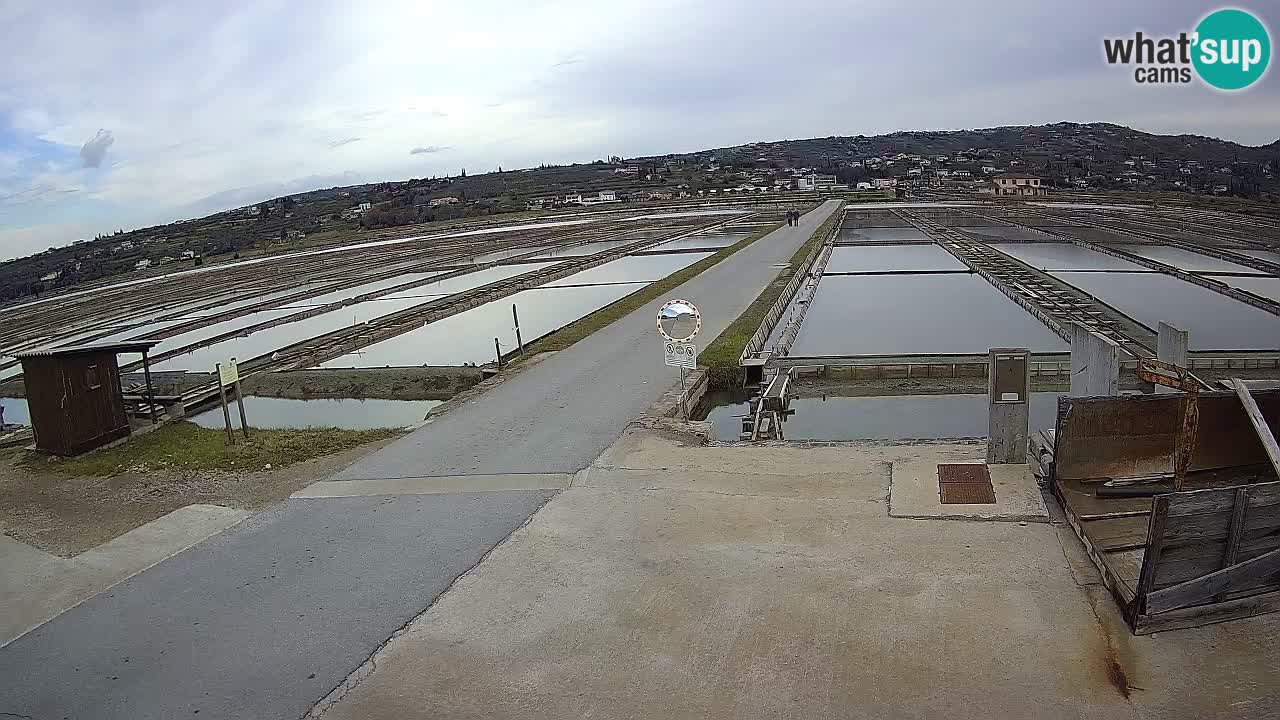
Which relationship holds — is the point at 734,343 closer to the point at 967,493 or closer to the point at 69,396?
the point at 967,493

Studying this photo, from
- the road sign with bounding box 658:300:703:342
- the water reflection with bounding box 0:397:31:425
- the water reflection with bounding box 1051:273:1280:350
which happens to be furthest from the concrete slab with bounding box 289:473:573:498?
the water reflection with bounding box 1051:273:1280:350

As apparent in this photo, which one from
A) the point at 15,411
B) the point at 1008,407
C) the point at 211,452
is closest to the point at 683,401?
the point at 1008,407

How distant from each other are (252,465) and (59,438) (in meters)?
3.31

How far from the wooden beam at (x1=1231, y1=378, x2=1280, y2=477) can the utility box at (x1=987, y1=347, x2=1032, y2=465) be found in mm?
1490

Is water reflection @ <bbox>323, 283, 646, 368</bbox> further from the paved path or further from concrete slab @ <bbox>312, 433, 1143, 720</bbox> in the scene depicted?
concrete slab @ <bbox>312, 433, 1143, 720</bbox>

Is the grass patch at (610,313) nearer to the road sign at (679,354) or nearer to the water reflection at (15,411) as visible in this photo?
the road sign at (679,354)

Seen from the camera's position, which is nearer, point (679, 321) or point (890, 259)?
point (679, 321)

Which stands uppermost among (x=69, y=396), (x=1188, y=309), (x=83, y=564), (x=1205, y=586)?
(x=69, y=396)

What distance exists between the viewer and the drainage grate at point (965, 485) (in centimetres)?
661

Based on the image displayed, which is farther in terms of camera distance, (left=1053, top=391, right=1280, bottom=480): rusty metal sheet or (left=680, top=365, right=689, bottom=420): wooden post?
(left=680, top=365, right=689, bottom=420): wooden post

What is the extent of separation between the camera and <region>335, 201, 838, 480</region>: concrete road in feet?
28.9

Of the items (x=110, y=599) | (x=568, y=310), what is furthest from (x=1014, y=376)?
(x=568, y=310)

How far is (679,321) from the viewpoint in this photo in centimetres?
1083

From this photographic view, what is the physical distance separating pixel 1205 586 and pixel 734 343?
36.0 feet
